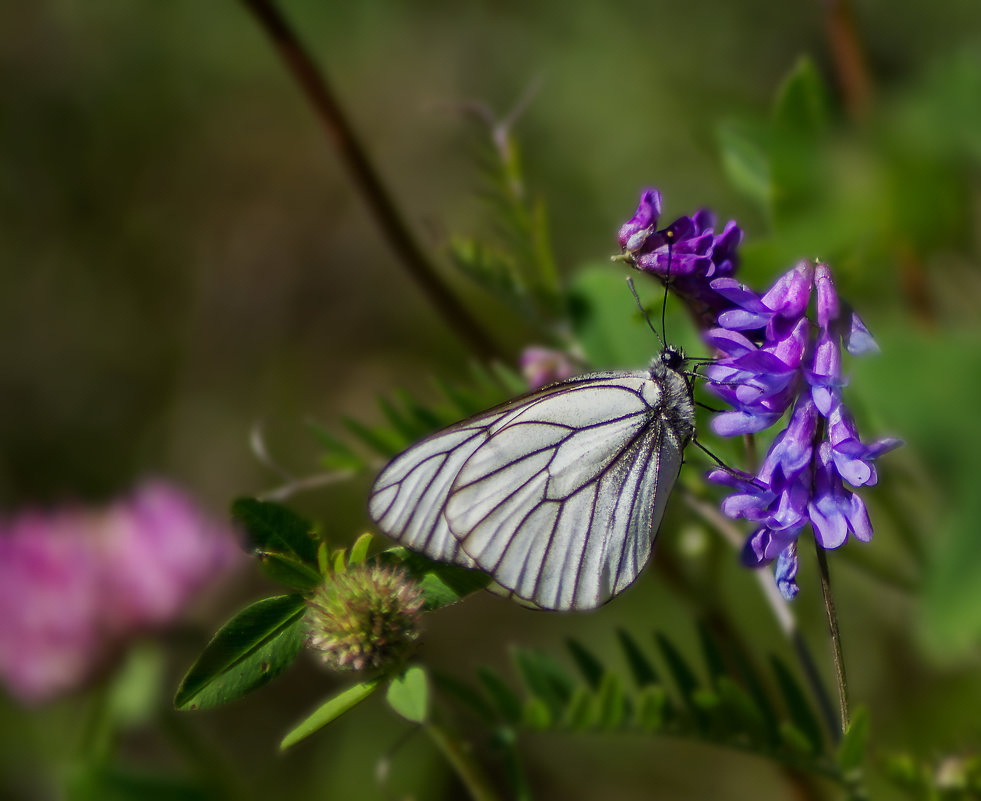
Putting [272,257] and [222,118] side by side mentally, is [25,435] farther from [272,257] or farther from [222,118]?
[222,118]

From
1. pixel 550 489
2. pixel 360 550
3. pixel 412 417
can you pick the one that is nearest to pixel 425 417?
pixel 412 417

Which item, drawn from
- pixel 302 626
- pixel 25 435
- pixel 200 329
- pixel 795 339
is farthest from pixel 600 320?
pixel 25 435

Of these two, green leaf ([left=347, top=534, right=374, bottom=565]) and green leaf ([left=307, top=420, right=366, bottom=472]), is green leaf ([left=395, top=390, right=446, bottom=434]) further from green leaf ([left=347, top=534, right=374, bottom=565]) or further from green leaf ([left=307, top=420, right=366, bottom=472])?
green leaf ([left=347, top=534, right=374, bottom=565])

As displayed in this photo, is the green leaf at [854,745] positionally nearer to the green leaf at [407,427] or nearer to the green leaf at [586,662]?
the green leaf at [586,662]

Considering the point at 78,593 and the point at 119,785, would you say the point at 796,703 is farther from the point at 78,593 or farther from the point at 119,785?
the point at 78,593

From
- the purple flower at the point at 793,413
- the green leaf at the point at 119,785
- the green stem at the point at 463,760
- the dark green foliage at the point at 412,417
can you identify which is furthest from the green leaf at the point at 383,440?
the green leaf at the point at 119,785

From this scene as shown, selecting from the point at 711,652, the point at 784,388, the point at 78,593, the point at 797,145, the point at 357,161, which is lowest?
the point at 711,652
